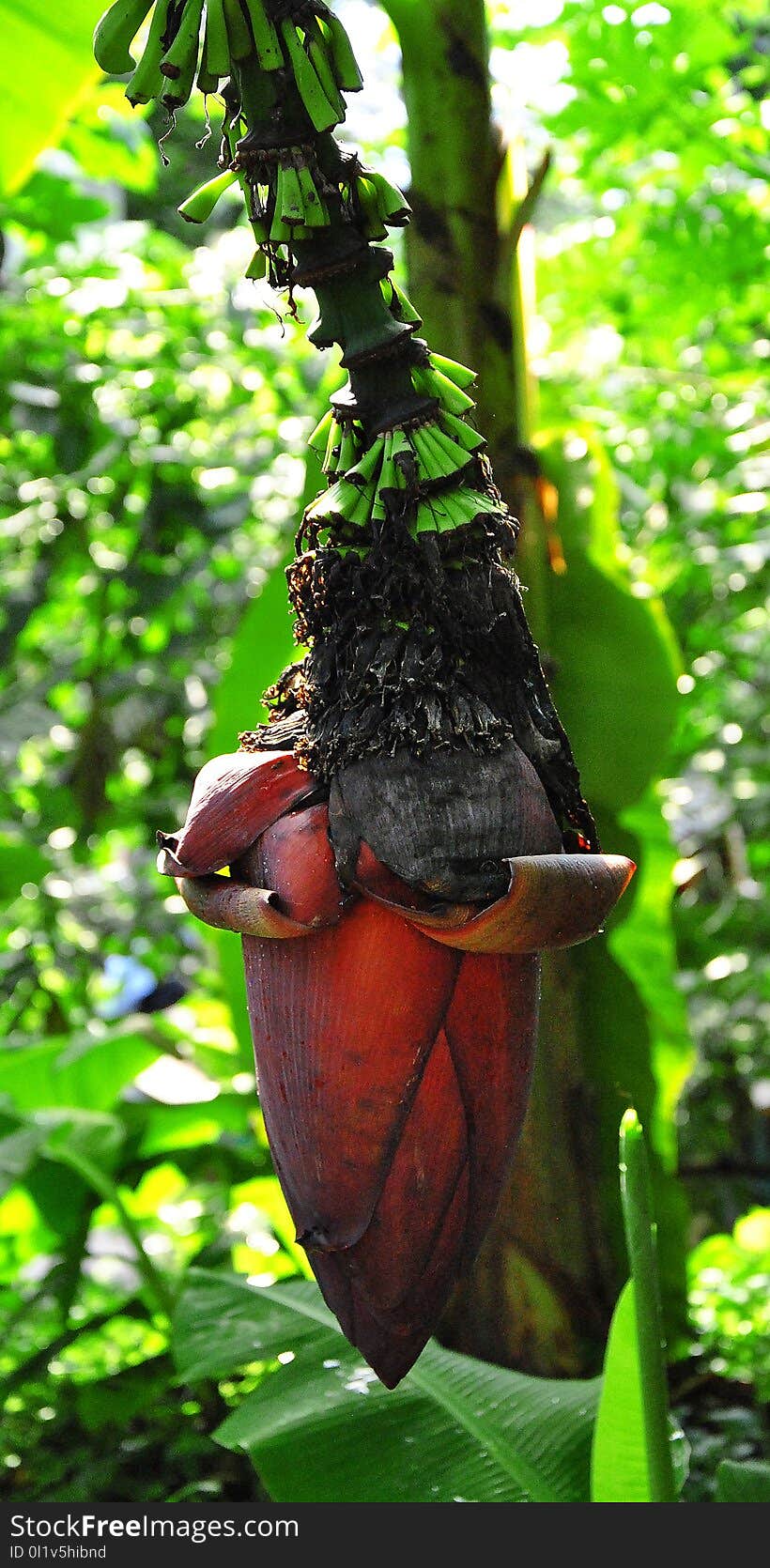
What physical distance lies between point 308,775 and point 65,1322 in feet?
3.43

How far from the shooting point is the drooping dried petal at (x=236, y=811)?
0.76 ft

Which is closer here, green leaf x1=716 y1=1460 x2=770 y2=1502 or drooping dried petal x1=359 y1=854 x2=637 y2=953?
drooping dried petal x1=359 y1=854 x2=637 y2=953

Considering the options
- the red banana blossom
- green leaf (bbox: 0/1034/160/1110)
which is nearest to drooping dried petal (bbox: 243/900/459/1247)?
the red banana blossom

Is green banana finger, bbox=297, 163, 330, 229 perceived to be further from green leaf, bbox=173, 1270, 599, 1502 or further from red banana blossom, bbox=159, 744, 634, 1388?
green leaf, bbox=173, 1270, 599, 1502

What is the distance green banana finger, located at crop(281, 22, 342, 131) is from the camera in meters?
0.22

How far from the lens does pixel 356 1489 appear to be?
24.3 inches

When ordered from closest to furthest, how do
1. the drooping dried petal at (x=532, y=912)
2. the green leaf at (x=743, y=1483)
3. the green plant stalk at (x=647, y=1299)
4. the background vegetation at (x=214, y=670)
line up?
the drooping dried petal at (x=532, y=912), the green plant stalk at (x=647, y=1299), the green leaf at (x=743, y=1483), the background vegetation at (x=214, y=670)

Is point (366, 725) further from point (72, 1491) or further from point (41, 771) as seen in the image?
point (41, 771)

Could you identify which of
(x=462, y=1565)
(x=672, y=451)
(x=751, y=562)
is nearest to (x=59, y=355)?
(x=672, y=451)

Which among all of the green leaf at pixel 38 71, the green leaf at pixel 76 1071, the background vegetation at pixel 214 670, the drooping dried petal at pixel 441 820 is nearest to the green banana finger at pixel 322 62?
the drooping dried petal at pixel 441 820

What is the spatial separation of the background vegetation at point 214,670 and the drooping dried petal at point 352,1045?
0.48 metres

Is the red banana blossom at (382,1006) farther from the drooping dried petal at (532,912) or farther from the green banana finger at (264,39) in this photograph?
the green banana finger at (264,39)

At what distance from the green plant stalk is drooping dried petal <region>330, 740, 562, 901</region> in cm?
14

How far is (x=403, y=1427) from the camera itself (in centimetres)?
64
